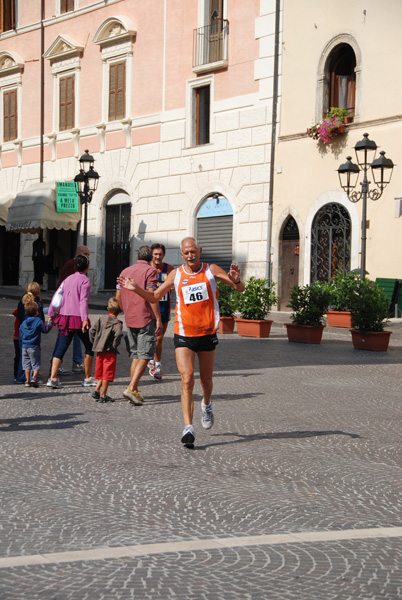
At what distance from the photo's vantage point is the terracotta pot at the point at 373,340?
17.3 m

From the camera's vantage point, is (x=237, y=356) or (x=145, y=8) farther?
(x=145, y=8)

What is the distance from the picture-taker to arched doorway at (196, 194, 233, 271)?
94.9ft

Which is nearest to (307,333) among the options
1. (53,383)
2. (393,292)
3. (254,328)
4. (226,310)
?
(254,328)

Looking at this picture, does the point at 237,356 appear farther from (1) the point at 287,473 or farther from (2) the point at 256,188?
(2) the point at 256,188

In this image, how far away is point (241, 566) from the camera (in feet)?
14.8

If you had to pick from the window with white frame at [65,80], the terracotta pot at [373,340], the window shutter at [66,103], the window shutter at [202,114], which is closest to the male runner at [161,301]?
the terracotta pot at [373,340]

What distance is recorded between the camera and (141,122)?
32.0m

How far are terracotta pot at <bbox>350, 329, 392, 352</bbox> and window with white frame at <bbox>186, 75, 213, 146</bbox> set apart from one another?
1380cm

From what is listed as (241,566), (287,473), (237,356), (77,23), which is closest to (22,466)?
(287,473)

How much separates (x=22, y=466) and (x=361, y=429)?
337cm

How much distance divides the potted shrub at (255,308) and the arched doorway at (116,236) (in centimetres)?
1363

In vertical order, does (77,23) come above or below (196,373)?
above

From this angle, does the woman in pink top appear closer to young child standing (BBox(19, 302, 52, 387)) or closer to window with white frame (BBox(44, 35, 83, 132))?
young child standing (BBox(19, 302, 52, 387))

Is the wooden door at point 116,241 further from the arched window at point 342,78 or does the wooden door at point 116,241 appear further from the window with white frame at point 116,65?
the arched window at point 342,78
